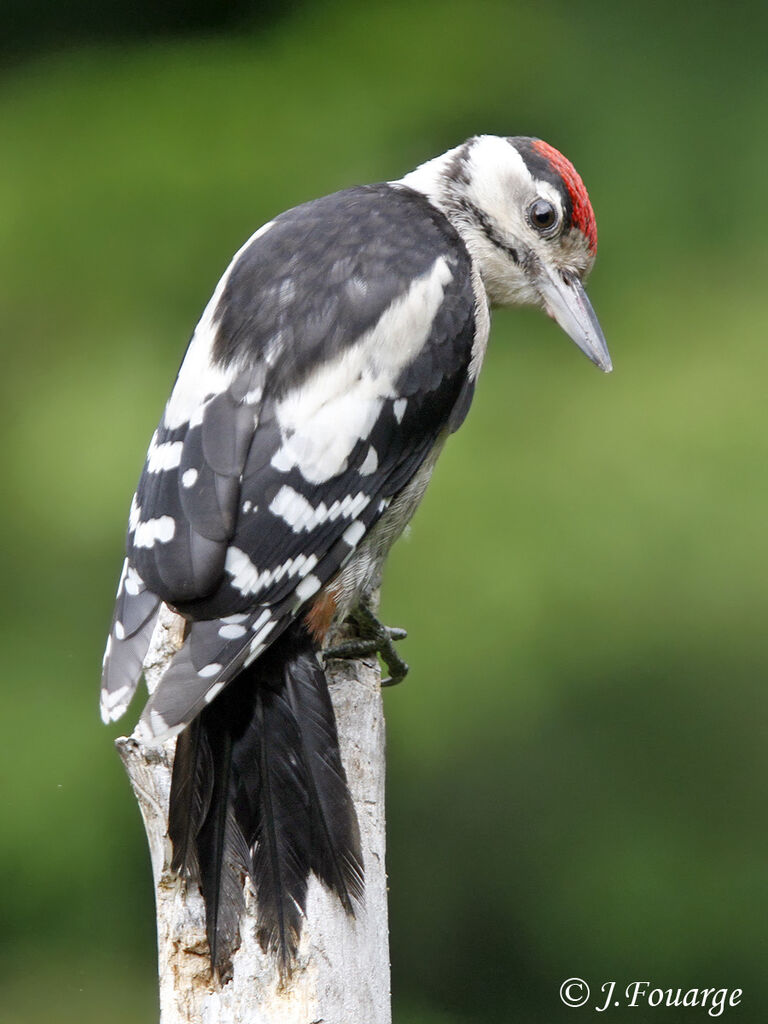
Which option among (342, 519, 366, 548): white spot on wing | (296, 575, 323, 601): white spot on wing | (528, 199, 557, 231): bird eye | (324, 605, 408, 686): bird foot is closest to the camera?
(296, 575, 323, 601): white spot on wing

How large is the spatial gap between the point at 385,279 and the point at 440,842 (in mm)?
1502

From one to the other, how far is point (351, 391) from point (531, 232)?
555 millimetres

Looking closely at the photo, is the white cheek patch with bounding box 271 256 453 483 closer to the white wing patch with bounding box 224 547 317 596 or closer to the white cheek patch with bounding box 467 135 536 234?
the white wing patch with bounding box 224 547 317 596

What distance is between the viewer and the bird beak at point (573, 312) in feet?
7.89

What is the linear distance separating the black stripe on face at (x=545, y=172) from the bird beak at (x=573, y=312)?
88 mm

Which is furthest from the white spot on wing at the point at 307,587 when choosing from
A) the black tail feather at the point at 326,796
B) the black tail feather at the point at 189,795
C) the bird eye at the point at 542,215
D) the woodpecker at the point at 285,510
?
the bird eye at the point at 542,215

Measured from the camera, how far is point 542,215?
2.40 m

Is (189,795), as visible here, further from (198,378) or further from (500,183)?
(500,183)

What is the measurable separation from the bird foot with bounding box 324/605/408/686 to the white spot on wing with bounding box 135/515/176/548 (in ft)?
1.18

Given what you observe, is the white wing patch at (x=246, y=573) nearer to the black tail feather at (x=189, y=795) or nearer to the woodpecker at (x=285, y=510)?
the woodpecker at (x=285, y=510)

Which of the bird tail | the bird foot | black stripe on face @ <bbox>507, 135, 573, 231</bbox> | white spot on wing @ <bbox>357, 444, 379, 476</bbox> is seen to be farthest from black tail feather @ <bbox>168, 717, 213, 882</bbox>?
black stripe on face @ <bbox>507, 135, 573, 231</bbox>

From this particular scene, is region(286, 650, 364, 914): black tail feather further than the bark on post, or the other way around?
region(286, 650, 364, 914): black tail feather

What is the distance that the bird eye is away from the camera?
2.40 meters

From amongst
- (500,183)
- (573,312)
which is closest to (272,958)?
(573,312)
